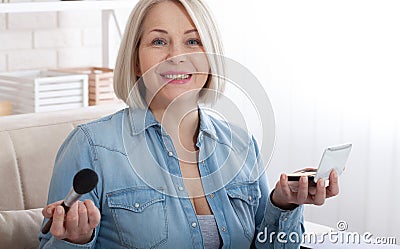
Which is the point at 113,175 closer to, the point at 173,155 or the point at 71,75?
the point at 173,155

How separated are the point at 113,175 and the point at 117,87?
0.67 ft

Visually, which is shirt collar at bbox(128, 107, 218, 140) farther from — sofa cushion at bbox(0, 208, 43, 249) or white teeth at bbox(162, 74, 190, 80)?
sofa cushion at bbox(0, 208, 43, 249)

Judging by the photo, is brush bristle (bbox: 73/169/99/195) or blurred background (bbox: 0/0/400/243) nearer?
brush bristle (bbox: 73/169/99/195)

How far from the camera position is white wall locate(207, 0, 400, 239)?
8.52 ft

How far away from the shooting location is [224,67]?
1688 mm

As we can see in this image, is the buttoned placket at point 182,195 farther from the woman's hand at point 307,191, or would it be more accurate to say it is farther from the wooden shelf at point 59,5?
the wooden shelf at point 59,5

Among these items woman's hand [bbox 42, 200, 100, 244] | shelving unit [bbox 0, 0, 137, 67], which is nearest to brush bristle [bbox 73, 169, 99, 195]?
woman's hand [bbox 42, 200, 100, 244]

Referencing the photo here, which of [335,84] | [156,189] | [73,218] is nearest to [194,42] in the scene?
[156,189]

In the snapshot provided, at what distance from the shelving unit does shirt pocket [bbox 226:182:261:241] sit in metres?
1.00

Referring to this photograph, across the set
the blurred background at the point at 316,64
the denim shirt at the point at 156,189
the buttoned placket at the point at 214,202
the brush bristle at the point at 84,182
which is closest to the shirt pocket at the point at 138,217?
the denim shirt at the point at 156,189

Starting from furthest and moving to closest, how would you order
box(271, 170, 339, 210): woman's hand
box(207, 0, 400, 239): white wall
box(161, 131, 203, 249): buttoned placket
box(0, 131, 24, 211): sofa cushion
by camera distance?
1. box(207, 0, 400, 239): white wall
2. box(0, 131, 24, 211): sofa cushion
3. box(161, 131, 203, 249): buttoned placket
4. box(271, 170, 339, 210): woman's hand

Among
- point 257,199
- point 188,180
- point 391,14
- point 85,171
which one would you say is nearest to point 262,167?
point 257,199

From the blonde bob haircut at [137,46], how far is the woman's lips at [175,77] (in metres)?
0.07

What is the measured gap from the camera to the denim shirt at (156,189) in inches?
62.6
